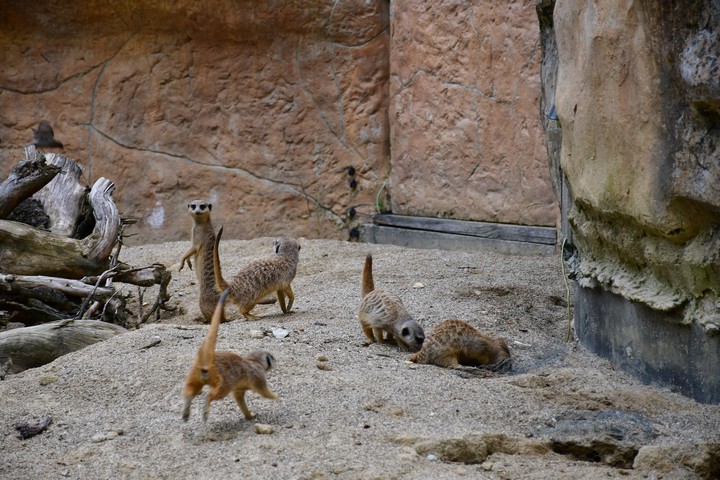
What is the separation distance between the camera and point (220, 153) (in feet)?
30.9

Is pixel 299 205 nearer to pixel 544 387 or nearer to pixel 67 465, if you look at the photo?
pixel 544 387

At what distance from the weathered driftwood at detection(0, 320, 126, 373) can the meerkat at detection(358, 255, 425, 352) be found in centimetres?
155

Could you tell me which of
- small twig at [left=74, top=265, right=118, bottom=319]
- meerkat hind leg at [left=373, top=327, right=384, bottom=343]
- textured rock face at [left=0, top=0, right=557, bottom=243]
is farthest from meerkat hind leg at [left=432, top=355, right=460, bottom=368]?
textured rock face at [left=0, top=0, right=557, bottom=243]

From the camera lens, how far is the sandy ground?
325 centimetres

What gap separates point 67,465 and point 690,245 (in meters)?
2.64

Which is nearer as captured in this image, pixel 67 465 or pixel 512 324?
pixel 67 465

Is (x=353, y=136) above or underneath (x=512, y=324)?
above

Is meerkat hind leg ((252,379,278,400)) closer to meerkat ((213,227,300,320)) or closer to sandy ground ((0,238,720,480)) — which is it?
sandy ground ((0,238,720,480))

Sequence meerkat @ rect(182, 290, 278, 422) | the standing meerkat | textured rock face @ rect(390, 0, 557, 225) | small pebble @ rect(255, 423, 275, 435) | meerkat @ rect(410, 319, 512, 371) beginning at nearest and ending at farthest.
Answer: meerkat @ rect(182, 290, 278, 422) < small pebble @ rect(255, 423, 275, 435) < meerkat @ rect(410, 319, 512, 371) < the standing meerkat < textured rock face @ rect(390, 0, 557, 225)

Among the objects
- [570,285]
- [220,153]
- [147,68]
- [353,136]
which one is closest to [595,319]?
[570,285]

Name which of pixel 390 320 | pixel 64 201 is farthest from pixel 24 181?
pixel 390 320

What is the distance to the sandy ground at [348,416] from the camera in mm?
3252

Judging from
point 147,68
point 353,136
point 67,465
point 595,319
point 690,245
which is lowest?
point 67,465

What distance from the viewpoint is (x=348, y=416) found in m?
3.65
